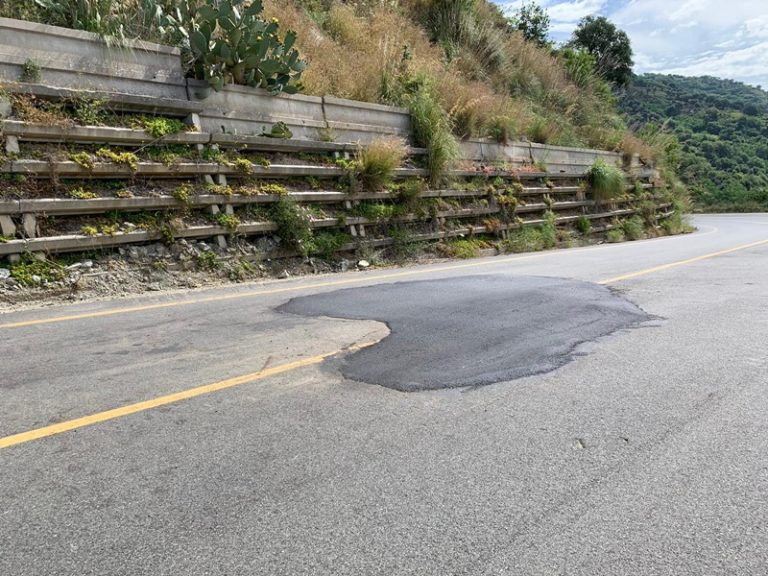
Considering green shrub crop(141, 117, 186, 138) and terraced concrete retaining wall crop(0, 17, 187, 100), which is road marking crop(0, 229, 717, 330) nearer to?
green shrub crop(141, 117, 186, 138)

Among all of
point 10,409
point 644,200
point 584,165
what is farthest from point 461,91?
point 10,409

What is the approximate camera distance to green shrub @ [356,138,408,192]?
11.0 meters

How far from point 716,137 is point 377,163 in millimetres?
55849

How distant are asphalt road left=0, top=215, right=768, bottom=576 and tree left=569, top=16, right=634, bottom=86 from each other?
29.9 meters

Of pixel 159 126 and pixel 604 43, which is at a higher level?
pixel 604 43

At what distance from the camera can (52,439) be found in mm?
3117

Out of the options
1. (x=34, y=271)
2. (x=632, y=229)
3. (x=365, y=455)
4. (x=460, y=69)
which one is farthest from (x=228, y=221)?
(x=632, y=229)

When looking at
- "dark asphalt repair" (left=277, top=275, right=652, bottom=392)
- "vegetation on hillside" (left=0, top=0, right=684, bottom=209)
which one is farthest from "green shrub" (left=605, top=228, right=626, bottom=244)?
"dark asphalt repair" (left=277, top=275, right=652, bottom=392)

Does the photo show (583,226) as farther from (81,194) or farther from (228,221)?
(81,194)

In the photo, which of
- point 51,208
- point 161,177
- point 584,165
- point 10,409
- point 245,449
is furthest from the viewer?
point 584,165

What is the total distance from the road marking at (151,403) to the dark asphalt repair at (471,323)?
0.40 meters

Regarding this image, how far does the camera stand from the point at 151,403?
11.9ft

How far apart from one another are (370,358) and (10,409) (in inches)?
94.4

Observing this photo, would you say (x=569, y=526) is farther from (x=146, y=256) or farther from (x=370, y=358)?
(x=146, y=256)
